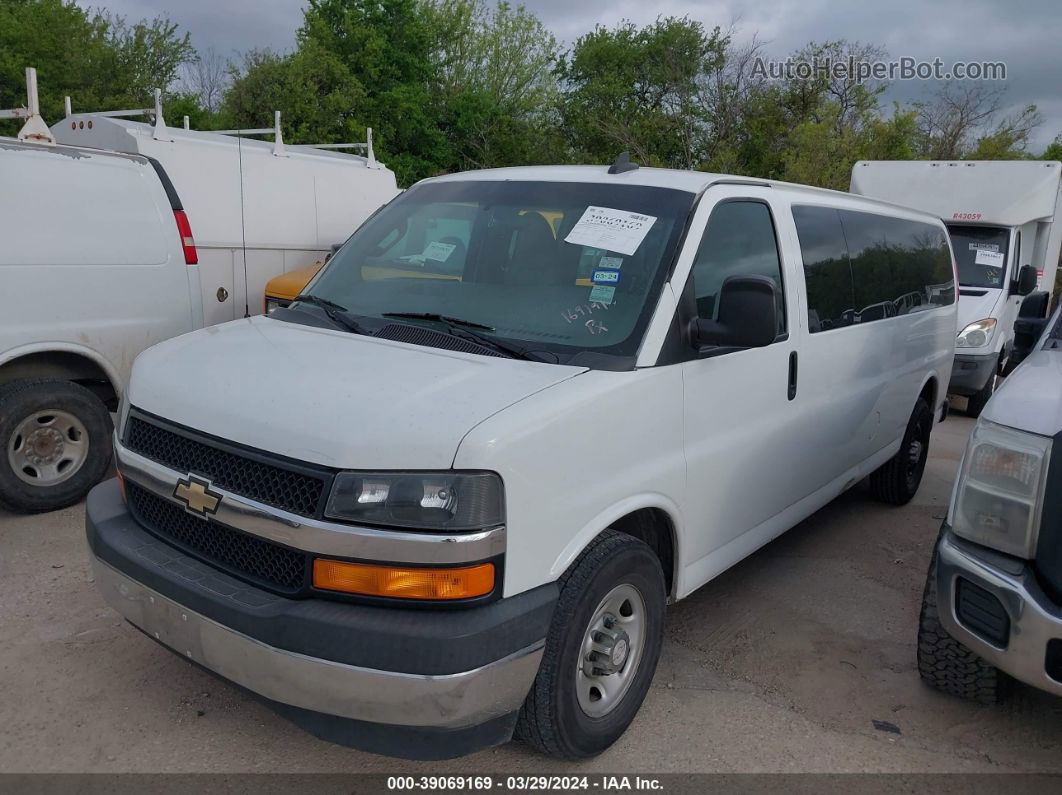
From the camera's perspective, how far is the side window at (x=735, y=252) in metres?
3.54

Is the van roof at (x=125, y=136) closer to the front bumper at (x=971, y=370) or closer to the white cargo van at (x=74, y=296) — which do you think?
the white cargo van at (x=74, y=296)

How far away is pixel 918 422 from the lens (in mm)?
6199

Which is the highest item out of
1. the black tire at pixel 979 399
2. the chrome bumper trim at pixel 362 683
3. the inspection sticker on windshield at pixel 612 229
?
the inspection sticker on windshield at pixel 612 229

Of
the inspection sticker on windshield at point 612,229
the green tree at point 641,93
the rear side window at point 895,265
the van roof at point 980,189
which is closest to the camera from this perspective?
the inspection sticker on windshield at point 612,229

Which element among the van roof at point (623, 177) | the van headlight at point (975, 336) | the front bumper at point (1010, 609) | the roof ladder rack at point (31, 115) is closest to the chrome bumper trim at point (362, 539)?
the front bumper at point (1010, 609)

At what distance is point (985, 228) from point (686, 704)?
902 centimetres

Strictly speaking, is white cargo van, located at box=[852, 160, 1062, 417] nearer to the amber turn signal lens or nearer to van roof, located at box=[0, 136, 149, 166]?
van roof, located at box=[0, 136, 149, 166]

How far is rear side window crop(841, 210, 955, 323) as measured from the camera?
494cm

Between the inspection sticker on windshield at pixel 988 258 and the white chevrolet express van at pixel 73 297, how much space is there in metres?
8.60

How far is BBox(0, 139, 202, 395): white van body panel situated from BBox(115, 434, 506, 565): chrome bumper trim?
319 cm

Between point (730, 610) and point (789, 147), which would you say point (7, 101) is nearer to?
point (789, 147)

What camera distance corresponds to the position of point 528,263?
3584 millimetres

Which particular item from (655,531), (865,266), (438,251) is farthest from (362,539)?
(865,266)

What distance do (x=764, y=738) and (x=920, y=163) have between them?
32.2ft
